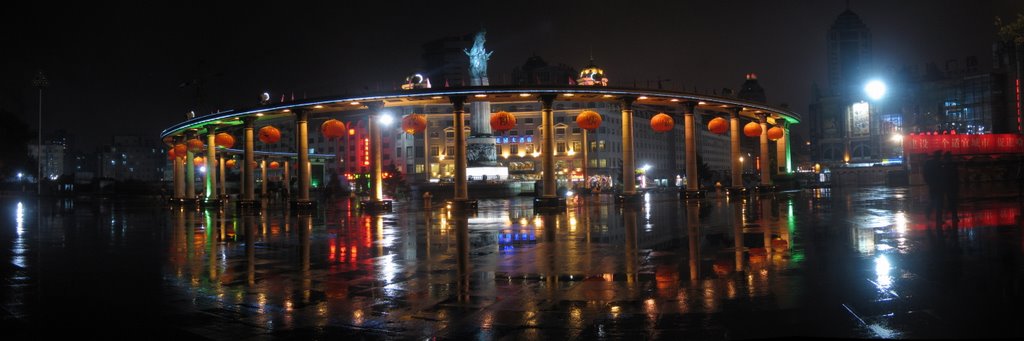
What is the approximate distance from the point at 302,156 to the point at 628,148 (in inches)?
757

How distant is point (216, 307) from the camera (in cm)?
914

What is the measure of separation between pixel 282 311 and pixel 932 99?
434 ft

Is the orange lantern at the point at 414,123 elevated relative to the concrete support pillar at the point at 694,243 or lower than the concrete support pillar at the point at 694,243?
elevated

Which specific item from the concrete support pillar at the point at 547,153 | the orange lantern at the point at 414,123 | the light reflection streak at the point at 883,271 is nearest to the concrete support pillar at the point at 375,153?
the orange lantern at the point at 414,123

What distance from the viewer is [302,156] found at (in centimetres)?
3978

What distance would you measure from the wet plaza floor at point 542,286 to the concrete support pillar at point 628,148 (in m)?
20.6

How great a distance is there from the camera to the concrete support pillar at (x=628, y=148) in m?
39.1

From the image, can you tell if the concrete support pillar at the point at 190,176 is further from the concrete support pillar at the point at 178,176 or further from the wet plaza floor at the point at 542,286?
the wet plaza floor at the point at 542,286

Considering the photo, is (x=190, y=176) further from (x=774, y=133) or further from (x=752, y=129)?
(x=774, y=133)

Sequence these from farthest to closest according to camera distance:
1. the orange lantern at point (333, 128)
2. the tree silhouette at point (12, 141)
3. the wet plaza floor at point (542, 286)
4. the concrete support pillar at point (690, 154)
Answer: the tree silhouette at point (12, 141)
the concrete support pillar at point (690, 154)
the orange lantern at point (333, 128)
the wet plaza floor at point (542, 286)

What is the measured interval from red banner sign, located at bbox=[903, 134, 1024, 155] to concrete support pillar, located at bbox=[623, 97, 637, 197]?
1816 inches

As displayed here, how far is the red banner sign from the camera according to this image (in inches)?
2746

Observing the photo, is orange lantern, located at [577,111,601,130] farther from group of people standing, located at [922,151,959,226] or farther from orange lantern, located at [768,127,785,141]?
orange lantern, located at [768,127,785,141]

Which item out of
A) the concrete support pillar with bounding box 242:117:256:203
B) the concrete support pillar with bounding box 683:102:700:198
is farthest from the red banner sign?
the concrete support pillar with bounding box 242:117:256:203
